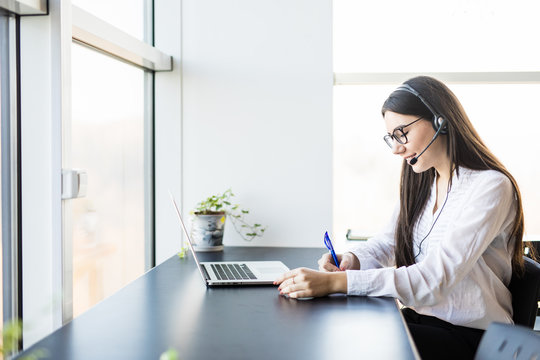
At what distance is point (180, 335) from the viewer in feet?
4.18

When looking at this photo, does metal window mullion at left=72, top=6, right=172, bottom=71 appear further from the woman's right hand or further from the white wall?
the woman's right hand

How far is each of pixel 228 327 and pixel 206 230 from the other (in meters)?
1.15

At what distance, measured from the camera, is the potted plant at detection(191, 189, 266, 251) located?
2479 millimetres

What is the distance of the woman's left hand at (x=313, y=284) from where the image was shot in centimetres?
160

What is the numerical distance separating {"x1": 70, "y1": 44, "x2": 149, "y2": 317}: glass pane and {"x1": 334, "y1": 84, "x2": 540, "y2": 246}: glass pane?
0.95 m

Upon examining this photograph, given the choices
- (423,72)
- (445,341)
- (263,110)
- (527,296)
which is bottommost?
(445,341)

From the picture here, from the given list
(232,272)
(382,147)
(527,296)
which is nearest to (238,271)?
(232,272)

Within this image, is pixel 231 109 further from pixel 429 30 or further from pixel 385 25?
pixel 429 30

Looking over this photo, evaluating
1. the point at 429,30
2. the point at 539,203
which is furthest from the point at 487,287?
the point at 429,30

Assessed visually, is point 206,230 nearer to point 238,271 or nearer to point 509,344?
point 238,271

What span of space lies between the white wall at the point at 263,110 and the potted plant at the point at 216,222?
4cm

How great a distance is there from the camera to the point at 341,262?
2.00 metres

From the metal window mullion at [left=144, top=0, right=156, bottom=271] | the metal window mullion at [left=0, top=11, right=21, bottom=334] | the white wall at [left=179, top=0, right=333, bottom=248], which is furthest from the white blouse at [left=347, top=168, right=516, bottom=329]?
the metal window mullion at [left=144, top=0, right=156, bottom=271]

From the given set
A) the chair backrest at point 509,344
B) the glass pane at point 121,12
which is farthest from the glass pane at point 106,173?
the chair backrest at point 509,344
